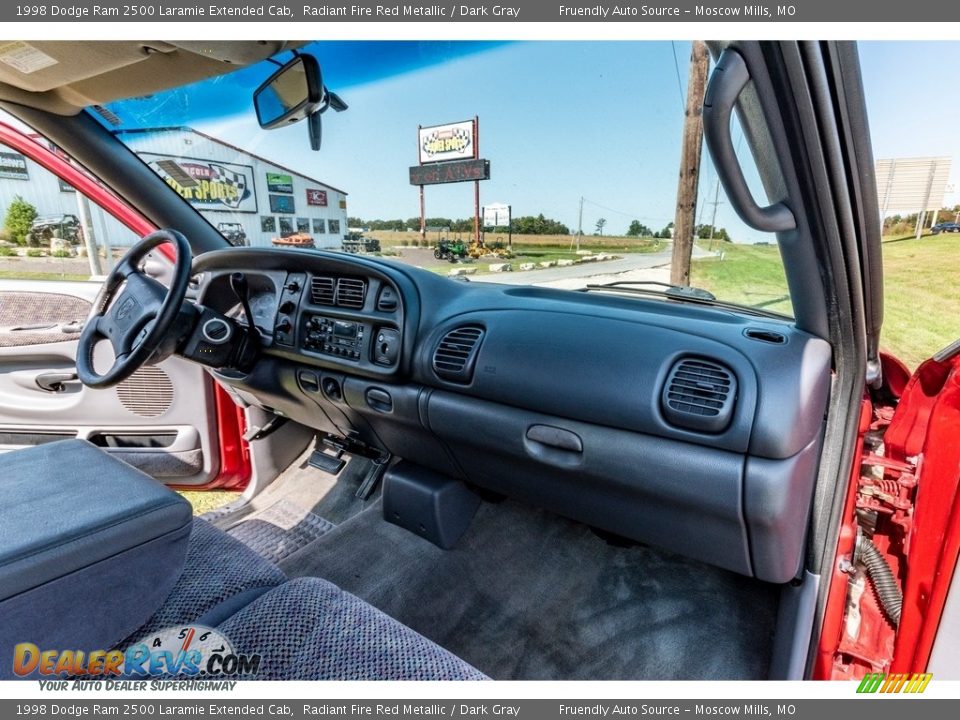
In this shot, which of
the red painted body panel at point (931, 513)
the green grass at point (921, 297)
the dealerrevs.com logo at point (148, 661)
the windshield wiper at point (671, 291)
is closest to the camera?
the dealerrevs.com logo at point (148, 661)

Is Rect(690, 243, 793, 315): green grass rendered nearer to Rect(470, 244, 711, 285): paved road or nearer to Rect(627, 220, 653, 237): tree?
Rect(470, 244, 711, 285): paved road

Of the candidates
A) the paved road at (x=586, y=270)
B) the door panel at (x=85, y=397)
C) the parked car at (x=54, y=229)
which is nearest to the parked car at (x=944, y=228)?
the paved road at (x=586, y=270)

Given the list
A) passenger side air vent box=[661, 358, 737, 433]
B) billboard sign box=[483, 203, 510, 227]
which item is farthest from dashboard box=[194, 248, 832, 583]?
billboard sign box=[483, 203, 510, 227]

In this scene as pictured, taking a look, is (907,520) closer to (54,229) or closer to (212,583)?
(212,583)

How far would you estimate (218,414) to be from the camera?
8.61ft

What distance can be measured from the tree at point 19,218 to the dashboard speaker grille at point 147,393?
29.7 inches

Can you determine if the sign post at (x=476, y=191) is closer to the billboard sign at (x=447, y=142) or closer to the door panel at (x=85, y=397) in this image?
the billboard sign at (x=447, y=142)

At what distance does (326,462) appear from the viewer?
2600 millimetres

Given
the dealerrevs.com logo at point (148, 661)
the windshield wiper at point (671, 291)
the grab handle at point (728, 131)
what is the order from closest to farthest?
the grab handle at point (728, 131) < the dealerrevs.com logo at point (148, 661) < the windshield wiper at point (671, 291)

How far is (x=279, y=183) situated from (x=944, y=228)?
230 cm

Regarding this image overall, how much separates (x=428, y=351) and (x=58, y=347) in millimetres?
1945

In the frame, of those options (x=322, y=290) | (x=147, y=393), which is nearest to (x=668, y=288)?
(x=322, y=290)

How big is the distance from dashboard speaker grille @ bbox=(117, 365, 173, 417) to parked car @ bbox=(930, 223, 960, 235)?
2819 mm

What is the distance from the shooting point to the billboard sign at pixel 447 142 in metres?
2.24
